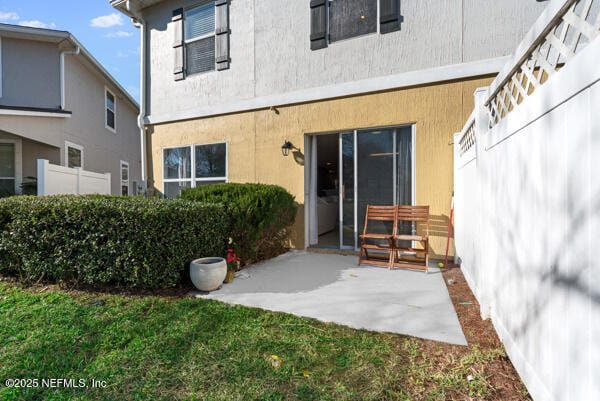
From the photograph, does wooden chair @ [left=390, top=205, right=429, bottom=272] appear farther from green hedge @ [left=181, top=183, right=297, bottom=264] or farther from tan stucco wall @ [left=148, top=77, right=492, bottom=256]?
green hedge @ [left=181, top=183, right=297, bottom=264]

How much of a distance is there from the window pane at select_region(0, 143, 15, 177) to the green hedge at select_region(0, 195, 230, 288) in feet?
19.4

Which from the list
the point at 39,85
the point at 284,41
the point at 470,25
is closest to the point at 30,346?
the point at 284,41

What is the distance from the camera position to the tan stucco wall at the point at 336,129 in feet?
15.3

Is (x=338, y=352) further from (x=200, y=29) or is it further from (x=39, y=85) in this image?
(x=39, y=85)

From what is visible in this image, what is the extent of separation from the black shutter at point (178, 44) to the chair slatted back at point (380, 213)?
5575 millimetres

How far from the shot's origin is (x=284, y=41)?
229 inches

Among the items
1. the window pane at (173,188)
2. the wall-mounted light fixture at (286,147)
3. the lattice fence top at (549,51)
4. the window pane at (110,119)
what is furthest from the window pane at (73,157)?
the lattice fence top at (549,51)

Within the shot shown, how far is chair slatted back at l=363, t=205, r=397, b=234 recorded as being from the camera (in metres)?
4.83

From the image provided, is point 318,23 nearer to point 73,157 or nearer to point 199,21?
point 199,21

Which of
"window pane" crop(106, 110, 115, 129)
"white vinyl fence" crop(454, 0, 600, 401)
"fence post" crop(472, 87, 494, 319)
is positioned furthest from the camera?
"window pane" crop(106, 110, 115, 129)

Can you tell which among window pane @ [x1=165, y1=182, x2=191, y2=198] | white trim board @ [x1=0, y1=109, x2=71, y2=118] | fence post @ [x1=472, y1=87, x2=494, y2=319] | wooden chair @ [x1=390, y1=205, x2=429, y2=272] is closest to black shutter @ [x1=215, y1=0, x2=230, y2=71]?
window pane @ [x1=165, y1=182, x2=191, y2=198]

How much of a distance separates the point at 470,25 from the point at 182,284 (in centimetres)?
566

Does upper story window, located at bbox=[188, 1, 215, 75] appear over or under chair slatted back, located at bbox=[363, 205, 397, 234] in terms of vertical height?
over

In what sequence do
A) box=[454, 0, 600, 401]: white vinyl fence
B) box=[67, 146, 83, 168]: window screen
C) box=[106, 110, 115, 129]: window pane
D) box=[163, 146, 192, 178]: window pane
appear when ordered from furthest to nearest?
box=[106, 110, 115, 129]: window pane, box=[67, 146, 83, 168]: window screen, box=[163, 146, 192, 178]: window pane, box=[454, 0, 600, 401]: white vinyl fence
